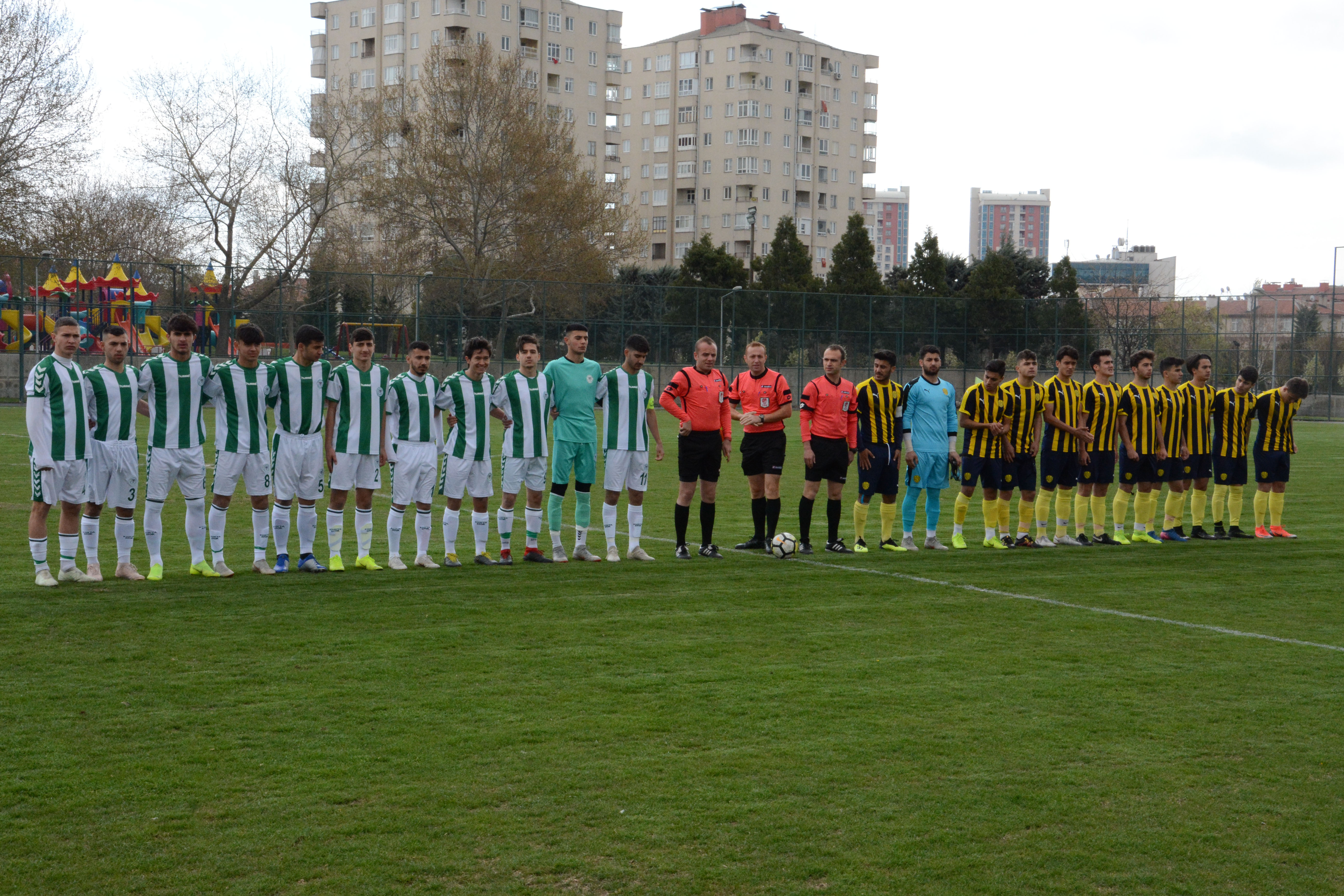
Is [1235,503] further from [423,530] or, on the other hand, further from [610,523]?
[423,530]

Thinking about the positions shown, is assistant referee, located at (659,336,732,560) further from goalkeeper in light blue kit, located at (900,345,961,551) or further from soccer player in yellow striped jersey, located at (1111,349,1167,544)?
soccer player in yellow striped jersey, located at (1111,349,1167,544)

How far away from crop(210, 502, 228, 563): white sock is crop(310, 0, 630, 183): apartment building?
66.3 meters

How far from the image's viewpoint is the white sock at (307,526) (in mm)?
9211

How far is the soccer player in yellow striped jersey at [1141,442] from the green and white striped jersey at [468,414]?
20.8ft

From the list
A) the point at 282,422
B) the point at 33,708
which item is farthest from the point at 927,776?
the point at 282,422

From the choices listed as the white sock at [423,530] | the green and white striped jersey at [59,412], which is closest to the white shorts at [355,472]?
the white sock at [423,530]

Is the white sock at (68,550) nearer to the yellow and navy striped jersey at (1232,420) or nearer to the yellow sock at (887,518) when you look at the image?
the yellow sock at (887,518)

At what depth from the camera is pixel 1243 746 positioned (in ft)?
17.5

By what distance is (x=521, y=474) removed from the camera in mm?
9797

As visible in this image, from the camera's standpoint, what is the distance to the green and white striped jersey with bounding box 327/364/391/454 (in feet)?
30.3

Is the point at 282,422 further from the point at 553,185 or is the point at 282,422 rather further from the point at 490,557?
the point at 553,185

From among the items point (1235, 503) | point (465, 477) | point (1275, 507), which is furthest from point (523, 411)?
point (1275, 507)

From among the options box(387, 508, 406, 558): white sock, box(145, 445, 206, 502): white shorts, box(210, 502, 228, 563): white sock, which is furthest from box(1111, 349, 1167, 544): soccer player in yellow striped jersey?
box(145, 445, 206, 502): white shorts

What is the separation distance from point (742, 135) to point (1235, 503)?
268ft
